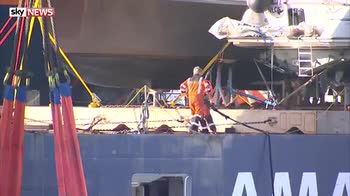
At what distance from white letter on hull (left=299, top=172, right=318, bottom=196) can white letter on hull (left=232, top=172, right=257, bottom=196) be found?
548 mm

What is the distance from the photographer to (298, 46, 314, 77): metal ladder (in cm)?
984

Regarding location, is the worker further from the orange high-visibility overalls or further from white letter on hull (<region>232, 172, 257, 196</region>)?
white letter on hull (<region>232, 172, 257, 196</region>)

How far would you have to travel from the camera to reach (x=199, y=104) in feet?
28.7

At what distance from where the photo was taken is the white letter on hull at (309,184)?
842cm

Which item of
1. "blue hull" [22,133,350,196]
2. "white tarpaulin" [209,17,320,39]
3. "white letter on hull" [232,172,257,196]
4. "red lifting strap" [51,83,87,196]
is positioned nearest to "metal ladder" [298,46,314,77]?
"white tarpaulin" [209,17,320,39]

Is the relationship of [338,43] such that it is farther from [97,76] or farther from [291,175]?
[97,76]

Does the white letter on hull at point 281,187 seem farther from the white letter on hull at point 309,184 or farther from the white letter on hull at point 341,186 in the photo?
the white letter on hull at point 341,186

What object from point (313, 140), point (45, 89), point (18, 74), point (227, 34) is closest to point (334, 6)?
point (227, 34)

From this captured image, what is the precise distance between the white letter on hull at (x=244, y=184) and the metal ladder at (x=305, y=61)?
7.09ft

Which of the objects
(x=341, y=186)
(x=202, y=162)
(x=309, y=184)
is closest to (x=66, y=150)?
(x=202, y=162)

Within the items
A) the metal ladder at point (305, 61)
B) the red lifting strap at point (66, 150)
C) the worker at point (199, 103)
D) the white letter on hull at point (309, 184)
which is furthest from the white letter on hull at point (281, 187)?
the red lifting strap at point (66, 150)

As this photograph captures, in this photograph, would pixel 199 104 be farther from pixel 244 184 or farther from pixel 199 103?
pixel 244 184

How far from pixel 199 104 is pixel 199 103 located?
0.04 feet

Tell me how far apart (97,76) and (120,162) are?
3.57 meters
